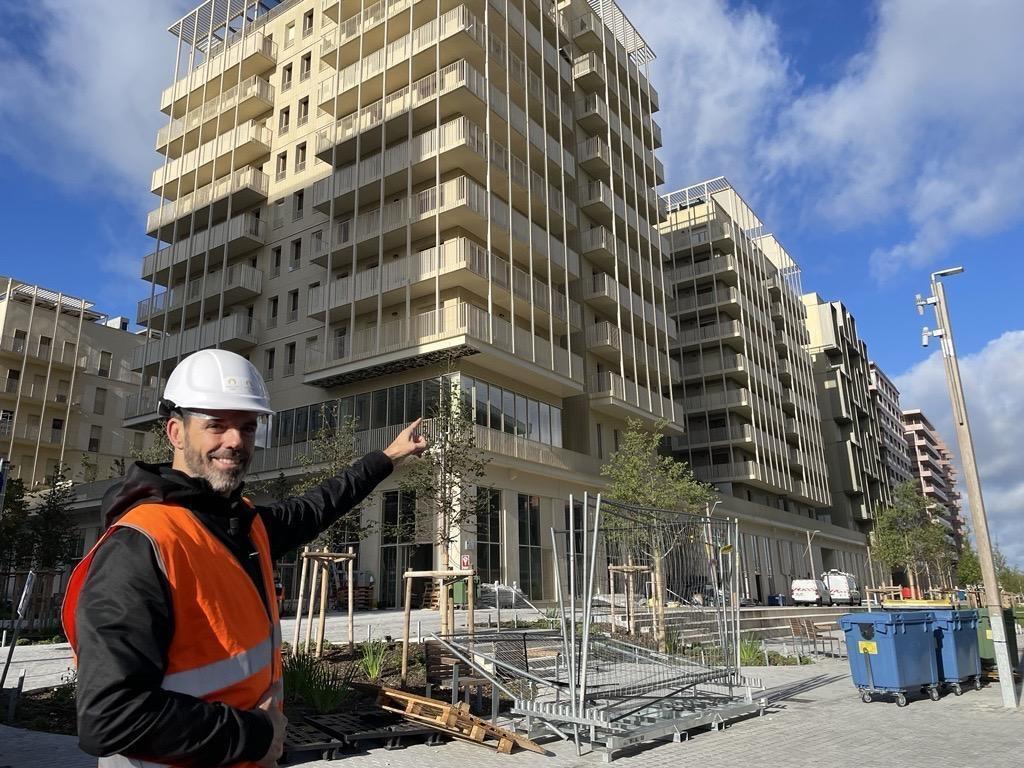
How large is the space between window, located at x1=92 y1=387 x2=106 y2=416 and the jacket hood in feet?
207

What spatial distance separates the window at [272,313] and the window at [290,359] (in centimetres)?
172

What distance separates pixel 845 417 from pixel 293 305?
2332 inches

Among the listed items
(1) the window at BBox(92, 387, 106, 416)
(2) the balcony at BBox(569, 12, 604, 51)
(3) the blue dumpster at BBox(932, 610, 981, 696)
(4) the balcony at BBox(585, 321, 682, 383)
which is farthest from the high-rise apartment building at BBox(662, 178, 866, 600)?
(1) the window at BBox(92, 387, 106, 416)

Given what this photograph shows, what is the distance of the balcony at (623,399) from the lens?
36.8 meters

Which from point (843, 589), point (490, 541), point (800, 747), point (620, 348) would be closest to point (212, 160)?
point (620, 348)

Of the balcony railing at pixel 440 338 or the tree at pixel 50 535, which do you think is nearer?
the balcony railing at pixel 440 338

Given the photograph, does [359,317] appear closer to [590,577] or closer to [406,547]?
[406,547]

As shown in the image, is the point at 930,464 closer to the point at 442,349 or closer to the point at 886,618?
the point at 442,349

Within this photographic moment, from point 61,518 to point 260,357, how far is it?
36.4ft

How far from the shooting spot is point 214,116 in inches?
Answer: 1649

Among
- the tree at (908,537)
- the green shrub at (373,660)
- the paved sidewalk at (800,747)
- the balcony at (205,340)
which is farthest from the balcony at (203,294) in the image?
the tree at (908,537)

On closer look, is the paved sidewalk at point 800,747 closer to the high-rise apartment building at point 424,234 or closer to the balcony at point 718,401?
the high-rise apartment building at point 424,234

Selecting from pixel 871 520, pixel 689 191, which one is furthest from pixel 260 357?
pixel 871 520

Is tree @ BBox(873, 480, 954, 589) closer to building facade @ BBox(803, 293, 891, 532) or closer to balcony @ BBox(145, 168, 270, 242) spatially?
building facade @ BBox(803, 293, 891, 532)
